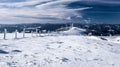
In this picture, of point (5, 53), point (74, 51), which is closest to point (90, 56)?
point (74, 51)

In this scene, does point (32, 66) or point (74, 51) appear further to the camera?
point (74, 51)

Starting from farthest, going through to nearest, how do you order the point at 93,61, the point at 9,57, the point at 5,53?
the point at 93,61 → the point at 5,53 → the point at 9,57

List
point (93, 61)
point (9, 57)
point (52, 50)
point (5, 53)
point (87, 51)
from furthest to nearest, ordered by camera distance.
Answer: point (87, 51) → point (52, 50) → point (93, 61) → point (5, 53) → point (9, 57)

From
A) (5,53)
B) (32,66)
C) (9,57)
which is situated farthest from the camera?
(5,53)

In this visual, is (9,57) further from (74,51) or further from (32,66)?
(74,51)

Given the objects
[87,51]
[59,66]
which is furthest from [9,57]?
[87,51]

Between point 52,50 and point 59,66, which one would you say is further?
point 52,50

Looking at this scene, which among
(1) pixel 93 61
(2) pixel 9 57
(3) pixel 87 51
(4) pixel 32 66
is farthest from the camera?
(3) pixel 87 51

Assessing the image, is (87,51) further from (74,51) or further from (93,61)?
(93,61)
